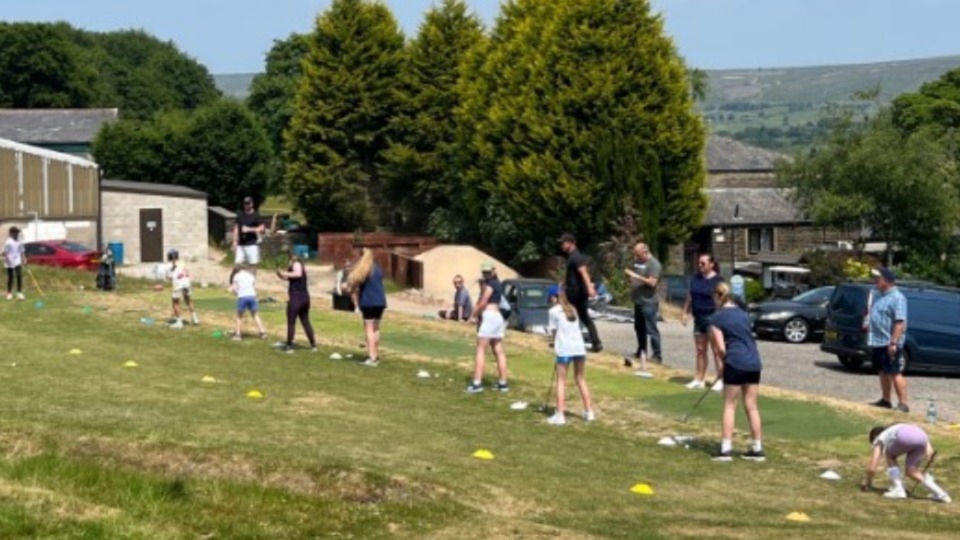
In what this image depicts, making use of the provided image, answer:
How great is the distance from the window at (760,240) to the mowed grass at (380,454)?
49220mm

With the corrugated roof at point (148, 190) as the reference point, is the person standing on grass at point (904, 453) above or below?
below

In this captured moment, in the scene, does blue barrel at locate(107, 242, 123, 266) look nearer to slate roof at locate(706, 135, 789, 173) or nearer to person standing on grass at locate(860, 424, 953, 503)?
slate roof at locate(706, 135, 789, 173)

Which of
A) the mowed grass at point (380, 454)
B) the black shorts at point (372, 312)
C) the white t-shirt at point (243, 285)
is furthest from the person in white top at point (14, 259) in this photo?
the black shorts at point (372, 312)

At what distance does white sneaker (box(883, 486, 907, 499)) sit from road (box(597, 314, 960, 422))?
17.0ft

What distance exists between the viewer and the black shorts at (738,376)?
16391 millimetres

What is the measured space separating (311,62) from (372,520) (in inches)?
2153

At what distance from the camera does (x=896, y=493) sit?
49.3 feet

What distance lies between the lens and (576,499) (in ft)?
44.7

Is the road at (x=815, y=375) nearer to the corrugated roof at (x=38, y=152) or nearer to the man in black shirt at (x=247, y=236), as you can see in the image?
the man in black shirt at (x=247, y=236)

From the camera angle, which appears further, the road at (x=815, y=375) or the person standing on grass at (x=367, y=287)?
the road at (x=815, y=375)

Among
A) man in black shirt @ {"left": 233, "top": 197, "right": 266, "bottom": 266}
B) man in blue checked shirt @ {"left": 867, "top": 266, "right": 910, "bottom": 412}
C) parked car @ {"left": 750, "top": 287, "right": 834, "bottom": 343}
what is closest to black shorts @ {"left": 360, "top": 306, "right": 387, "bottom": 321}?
man in black shirt @ {"left": 233, "top": 197, "right": 266, "bottom": 266}

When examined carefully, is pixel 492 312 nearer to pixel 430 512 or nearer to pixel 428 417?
pixel 428 417

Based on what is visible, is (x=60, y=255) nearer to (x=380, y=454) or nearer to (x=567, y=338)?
(x=567, y=338)

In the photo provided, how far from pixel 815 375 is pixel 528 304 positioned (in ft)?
29.5
